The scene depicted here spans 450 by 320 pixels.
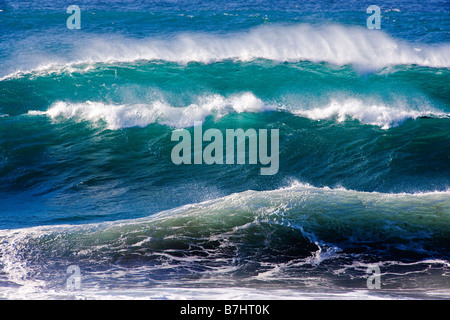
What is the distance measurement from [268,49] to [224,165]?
7.49 metres

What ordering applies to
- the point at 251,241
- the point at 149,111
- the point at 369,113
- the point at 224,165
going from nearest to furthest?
1. the point at 251,241
2. the point at 224,165
3. the point at 369,113
4. the point at 149,111

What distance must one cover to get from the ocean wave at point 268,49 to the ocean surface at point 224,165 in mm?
91

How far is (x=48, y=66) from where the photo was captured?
16156 mm

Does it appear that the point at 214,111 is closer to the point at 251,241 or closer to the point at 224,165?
the point at 224,165

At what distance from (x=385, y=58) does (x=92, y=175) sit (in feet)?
36.2

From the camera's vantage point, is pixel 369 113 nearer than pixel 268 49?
Yes

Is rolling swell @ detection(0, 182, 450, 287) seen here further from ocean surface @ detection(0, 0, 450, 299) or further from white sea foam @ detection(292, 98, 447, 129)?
white sea foam @ detection(292, 98, 447, 129)

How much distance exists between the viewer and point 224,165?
11234 millimetres

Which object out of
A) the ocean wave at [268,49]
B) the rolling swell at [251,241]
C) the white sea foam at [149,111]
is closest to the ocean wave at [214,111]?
the white sea foam at [149,111]

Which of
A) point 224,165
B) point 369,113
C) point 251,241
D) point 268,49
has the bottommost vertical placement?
point 251,241

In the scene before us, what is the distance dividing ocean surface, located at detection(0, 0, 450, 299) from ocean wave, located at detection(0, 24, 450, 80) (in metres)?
0.09

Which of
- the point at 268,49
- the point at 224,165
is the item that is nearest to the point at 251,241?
the point at 224,165

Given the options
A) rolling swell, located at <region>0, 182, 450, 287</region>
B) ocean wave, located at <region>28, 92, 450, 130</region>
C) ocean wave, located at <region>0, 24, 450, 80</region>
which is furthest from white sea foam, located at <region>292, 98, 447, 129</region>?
rolling swell, located at <region>0, 182, 450, 287</region>
